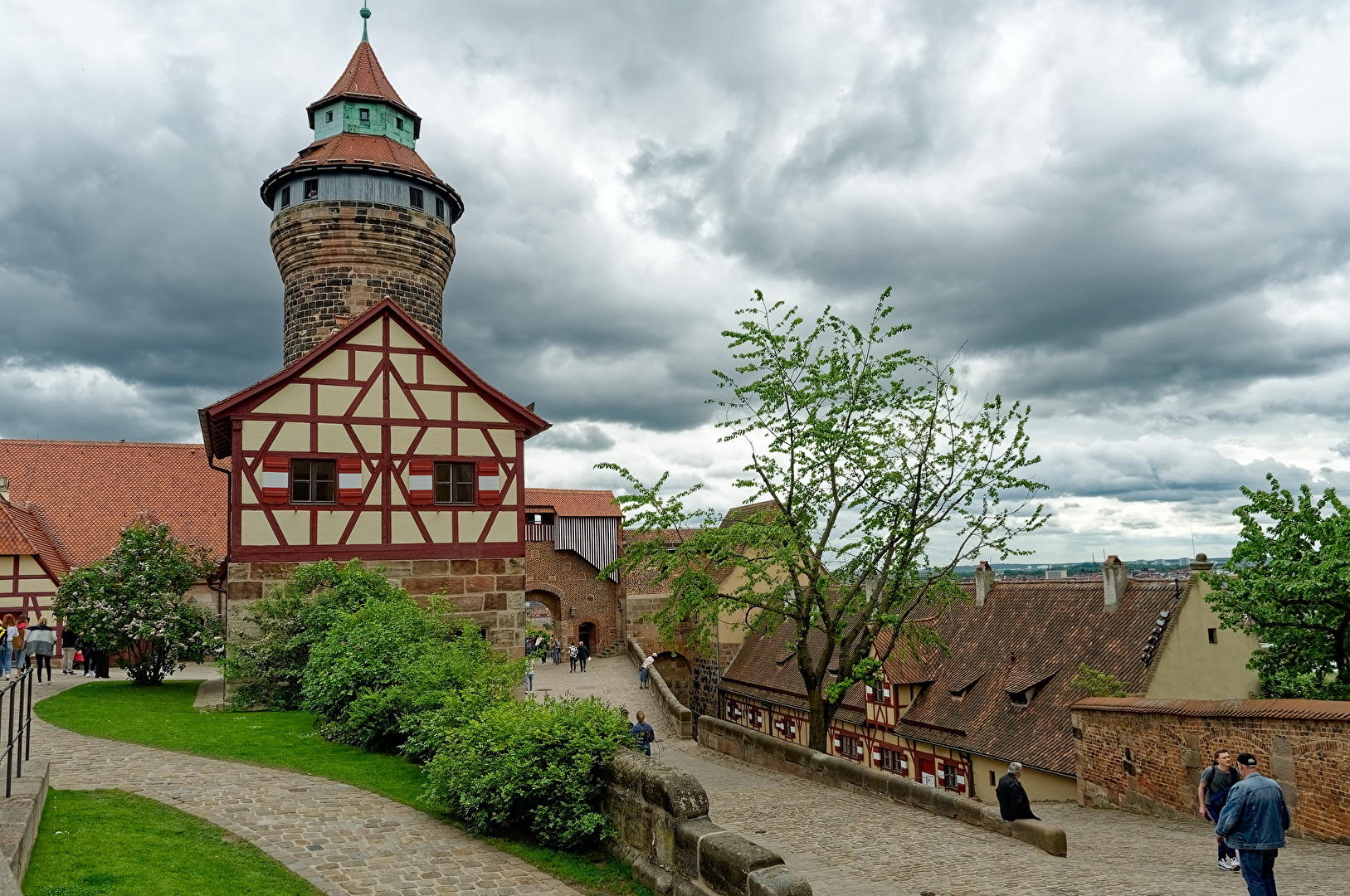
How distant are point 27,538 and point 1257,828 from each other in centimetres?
3195

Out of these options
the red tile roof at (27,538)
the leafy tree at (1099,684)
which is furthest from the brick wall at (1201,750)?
the red tile roof at (27,538)

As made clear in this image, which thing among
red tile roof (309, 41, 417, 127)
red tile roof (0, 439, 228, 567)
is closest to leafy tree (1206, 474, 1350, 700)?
red tile roof (309, 41, 417, 127)

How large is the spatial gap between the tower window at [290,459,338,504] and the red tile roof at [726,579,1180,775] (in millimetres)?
13255

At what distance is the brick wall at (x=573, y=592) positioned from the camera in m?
39.0

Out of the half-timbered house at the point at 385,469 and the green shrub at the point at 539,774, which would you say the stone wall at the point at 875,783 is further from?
the half-timbered house at the point at 385,469

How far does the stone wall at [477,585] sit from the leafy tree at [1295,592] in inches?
542

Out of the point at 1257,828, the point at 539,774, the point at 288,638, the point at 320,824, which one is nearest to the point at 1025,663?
the point at 1257,828

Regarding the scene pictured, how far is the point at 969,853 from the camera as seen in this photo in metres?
9.50

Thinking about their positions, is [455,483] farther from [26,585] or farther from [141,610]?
[26,585]

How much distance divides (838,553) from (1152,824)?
656cm

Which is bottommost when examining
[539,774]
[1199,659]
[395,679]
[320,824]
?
[1199,659]

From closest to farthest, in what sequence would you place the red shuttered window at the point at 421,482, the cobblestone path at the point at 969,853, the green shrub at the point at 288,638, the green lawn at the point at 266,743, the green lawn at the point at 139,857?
the green lawn at the point at 139,857 → the green lawn at the point at 266,743 → the cobblestone path at the point at 969,853 → the green shrub at the point at 288,638 → the red shuttered window at the point at 421,482

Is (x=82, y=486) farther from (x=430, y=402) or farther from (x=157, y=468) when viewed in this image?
(x=430, y=402)

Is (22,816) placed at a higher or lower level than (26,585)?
lower
